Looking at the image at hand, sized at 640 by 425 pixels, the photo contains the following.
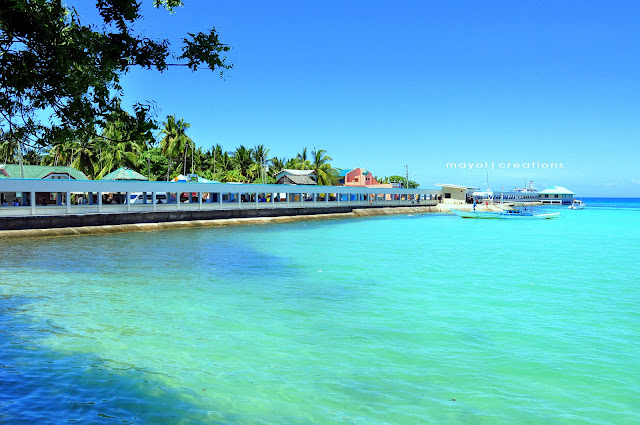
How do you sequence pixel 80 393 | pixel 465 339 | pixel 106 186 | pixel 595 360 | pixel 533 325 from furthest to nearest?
1. pixel 106 186
2. pixel 533 325
3. pixel 465 339
4. pixel 595 360
5. pixel 80 393

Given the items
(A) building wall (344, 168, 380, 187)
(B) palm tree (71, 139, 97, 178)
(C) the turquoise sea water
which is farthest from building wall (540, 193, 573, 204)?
(C) the turquoise sea water

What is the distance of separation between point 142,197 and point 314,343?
35.6 m

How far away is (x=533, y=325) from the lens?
34.0 feet

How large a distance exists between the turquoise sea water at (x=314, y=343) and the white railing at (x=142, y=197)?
1154cm

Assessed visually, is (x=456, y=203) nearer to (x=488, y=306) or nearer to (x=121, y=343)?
(x=488, y=306)

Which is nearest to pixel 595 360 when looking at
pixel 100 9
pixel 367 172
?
pixel 100 9

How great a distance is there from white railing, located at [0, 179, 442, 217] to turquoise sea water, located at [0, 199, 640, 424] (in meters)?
11.5

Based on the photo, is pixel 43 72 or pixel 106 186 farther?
pixel 106 186

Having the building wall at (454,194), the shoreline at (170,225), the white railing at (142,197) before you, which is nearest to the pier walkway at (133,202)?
the white railing at (142,197)

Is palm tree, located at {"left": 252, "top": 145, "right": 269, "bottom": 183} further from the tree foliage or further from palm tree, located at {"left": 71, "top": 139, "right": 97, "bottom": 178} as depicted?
the tree foliage

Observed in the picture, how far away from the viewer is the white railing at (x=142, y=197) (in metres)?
28.4

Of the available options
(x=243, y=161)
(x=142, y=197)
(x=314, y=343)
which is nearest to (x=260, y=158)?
(x=243, y=161)

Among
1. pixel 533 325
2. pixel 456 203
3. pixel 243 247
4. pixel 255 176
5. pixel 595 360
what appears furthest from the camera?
pixel 456 203

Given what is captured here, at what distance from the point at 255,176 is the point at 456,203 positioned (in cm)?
3136
